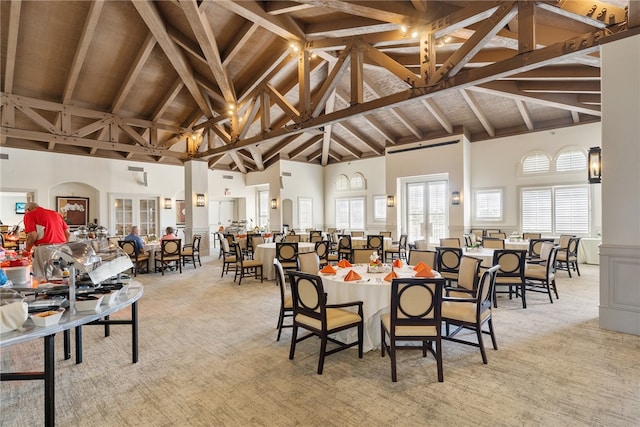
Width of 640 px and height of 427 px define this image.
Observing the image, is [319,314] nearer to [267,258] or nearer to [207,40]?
[267,258]

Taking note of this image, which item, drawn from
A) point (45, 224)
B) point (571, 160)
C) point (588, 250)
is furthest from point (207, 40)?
point (588, 250)

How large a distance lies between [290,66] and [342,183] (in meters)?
6.89

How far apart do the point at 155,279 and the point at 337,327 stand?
237 inches

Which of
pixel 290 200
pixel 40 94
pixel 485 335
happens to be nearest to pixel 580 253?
pixel 485 335

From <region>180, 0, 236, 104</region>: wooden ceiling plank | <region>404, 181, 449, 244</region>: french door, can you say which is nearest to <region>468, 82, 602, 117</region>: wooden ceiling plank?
<region>404, 181, 449, 244</region>: french door

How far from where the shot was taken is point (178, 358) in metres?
3.31

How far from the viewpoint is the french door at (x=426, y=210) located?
434 inches

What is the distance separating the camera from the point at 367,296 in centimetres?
327

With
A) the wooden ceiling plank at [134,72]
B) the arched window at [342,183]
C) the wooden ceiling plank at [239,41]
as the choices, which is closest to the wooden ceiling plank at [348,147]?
the arched window at [342,183]

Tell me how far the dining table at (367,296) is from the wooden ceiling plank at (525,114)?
7.17m

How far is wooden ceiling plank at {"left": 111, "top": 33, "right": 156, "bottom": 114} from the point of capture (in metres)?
6.88

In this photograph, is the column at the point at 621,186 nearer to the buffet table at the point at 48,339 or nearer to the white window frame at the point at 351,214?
the buffet table at the point at 48,339

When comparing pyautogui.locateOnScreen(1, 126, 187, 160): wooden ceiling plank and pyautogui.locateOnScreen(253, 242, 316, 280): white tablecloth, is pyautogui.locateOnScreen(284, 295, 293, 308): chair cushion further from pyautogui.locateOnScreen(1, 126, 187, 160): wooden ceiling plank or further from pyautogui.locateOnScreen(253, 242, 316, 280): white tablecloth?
pyautogui.locateOnScreen(1, 126, 187, 160): wooden ceiling plank

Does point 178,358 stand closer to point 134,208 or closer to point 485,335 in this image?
point 485,335
